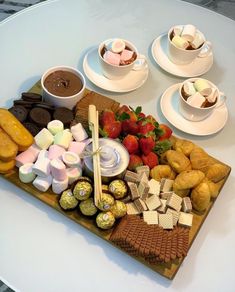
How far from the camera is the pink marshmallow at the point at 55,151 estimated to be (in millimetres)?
1379

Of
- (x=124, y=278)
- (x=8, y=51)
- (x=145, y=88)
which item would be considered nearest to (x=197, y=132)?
(x=145, y=88)

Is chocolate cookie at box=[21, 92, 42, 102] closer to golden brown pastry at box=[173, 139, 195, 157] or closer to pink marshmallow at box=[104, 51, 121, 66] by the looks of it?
pink marshmallow at box=[104, 51, 121, 66]

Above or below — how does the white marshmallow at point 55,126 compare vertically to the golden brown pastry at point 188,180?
above

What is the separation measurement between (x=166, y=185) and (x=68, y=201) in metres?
0.30

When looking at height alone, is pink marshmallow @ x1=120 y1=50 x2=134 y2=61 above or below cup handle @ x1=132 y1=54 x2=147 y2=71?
above

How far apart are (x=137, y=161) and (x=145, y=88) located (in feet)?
1.27

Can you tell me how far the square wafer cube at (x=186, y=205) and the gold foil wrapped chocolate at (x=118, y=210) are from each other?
182mm

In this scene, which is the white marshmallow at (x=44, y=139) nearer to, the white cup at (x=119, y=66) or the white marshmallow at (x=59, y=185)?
the white marshmallow at (x=59, y=185)

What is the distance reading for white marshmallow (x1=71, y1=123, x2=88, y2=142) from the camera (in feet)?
4.74

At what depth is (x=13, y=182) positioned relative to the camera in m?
1.39

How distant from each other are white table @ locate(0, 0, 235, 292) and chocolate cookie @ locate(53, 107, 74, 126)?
0.68ft

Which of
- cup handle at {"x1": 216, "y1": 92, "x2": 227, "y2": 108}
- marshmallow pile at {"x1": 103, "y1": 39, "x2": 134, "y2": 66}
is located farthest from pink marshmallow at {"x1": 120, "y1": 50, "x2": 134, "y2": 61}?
cup handle at {"x1": 216, "y1": 92, "x2": 227, "y2": 108}

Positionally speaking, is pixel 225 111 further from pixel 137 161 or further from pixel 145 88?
Answer: pixel 137 161

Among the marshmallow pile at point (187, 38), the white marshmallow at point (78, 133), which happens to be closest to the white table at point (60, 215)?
the marshmallow pile at point (187, 38)
